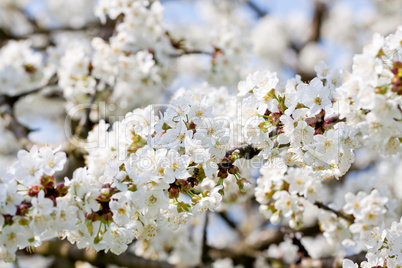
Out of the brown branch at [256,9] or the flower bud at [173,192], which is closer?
the flower bud at [173,192]

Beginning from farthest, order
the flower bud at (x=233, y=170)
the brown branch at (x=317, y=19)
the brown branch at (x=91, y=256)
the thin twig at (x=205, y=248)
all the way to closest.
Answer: the brown branch at (x=317, y=19) < the brown branch at (x=91, y=256) < the thin twig at (x=205, y=248) < the flower bud at (x=233, y=170)

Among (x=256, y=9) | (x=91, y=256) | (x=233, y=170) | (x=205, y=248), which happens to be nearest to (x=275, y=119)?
(x=233, y=170)

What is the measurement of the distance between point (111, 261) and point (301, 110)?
2632 mm

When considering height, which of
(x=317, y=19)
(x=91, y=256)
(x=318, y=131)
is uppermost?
(x=317, y=19)

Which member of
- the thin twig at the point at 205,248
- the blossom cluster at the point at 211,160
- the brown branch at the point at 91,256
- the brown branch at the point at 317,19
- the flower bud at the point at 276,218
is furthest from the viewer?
the brown branch at the point at 317,19

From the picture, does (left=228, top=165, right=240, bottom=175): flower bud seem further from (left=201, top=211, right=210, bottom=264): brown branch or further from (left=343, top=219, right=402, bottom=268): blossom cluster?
(left=201, top=211, right=210, bottom=264): brown branch

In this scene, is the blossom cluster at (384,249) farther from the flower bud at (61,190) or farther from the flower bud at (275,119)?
the flower bud at (61,190)

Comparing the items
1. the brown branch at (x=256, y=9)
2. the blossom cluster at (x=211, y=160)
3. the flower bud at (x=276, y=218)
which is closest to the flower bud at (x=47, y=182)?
the blossom cluster at (x=211, y=160)

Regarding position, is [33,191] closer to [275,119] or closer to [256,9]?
[275,119]

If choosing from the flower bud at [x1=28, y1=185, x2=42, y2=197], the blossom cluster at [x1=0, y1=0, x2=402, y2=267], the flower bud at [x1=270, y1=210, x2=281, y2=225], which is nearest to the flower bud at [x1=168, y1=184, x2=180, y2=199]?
the blossom cluster at [x1=0, y1=0, x2=402, y2=267]

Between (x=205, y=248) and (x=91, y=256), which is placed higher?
(x=205, y=248)

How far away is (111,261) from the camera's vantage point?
3.72m

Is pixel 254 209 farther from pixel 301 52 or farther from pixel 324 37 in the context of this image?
pixel 324 37

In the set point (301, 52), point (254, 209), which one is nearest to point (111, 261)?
point (254, 209)
